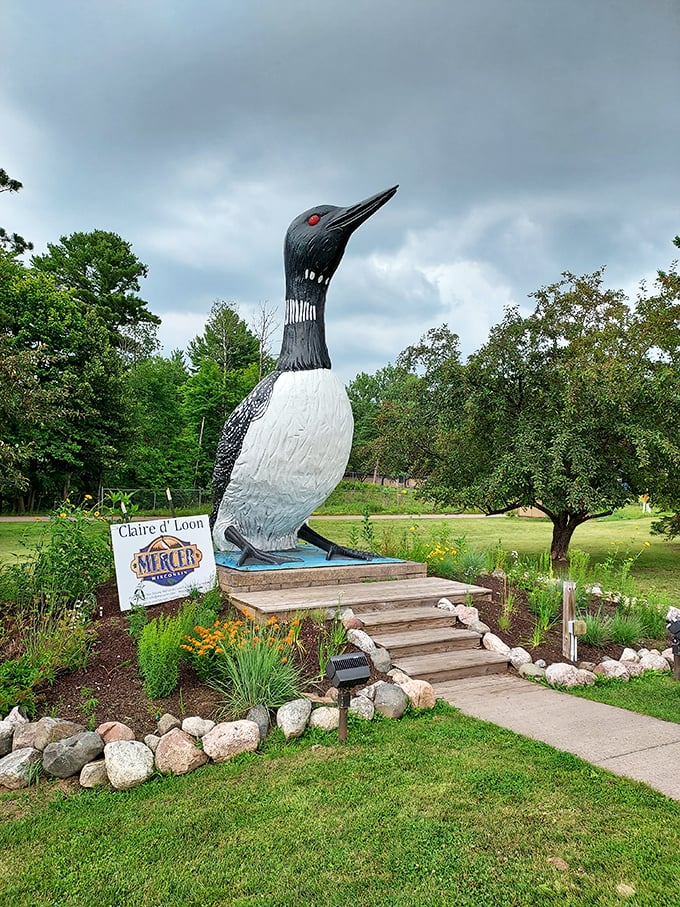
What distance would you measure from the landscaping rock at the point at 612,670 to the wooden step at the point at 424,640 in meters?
1.02

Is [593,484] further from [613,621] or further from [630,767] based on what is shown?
[630,767]

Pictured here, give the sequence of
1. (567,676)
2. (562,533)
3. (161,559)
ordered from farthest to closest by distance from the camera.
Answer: (562,533)
(161,559)
(567,676)

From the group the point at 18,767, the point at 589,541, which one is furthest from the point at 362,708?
the point at 589,541

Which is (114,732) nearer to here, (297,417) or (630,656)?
(297,417)

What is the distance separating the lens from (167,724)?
3502 millimetres

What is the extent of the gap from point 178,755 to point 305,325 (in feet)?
15.1

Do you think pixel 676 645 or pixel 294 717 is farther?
pixel 676 645

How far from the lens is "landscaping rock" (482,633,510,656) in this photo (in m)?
5.19

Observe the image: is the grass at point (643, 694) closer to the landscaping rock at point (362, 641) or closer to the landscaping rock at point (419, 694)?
the landscaping rock at point (419, 694)

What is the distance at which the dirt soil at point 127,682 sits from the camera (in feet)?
12.3

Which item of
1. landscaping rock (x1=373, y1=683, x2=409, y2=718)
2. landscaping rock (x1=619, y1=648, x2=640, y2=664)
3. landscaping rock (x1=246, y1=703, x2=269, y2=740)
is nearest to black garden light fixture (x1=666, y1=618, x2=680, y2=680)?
landscaping rock (x1=619, y1=648, x2=640, y2=664)

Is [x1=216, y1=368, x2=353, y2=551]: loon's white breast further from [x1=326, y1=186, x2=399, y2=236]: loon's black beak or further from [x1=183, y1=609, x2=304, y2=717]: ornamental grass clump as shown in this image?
[x1=183, y1=609, x2=304, y2=717]: ornamental grass clump

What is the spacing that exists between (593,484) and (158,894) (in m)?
10.3

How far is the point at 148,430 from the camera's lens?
30.8 m
